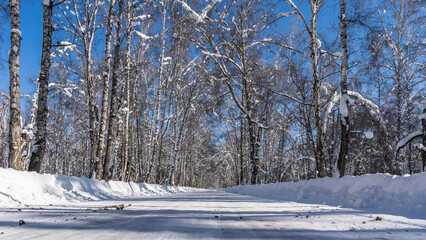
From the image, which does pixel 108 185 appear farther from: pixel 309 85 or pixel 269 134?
pixel 269 134

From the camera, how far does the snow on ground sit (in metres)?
2.49

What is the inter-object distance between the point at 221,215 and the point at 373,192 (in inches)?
131

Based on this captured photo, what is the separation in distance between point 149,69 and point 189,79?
5.18 meters

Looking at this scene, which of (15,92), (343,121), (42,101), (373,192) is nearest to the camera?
(373,192)

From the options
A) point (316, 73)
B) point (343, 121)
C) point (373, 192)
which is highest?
point (316, 73)

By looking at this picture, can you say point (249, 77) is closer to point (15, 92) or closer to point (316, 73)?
point (316, 73)

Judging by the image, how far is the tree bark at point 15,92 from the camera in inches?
255

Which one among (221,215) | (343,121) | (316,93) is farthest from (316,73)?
(221,215)

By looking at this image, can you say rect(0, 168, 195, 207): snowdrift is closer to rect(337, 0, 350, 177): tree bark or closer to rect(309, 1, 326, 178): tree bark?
rect(337, 0, 350, 177): tree bark

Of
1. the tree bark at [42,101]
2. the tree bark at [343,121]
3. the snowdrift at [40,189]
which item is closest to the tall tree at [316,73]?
the tree bark at [343,121]

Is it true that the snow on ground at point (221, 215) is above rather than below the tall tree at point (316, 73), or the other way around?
below

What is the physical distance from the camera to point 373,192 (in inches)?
206

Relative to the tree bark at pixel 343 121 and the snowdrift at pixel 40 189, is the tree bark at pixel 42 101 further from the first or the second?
the tree bark at pixel 343 121

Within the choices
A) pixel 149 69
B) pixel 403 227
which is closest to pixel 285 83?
pixel 149 69
